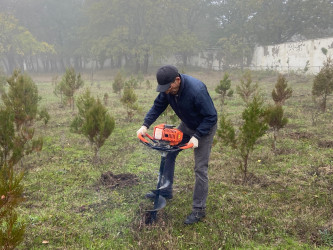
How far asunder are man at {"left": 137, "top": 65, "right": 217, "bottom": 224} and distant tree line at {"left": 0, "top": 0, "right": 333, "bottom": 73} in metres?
27.3

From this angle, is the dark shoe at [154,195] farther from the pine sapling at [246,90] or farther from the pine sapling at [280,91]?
the pine sapling at [246,90]

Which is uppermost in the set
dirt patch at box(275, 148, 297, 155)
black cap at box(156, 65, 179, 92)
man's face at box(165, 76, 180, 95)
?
black cap at box(156, 65, 179, 92)

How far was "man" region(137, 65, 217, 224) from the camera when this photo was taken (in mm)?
2859

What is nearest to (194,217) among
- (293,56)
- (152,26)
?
(293,56)

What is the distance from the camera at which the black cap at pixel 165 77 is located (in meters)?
2.79

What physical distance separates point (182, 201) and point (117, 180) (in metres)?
1.23

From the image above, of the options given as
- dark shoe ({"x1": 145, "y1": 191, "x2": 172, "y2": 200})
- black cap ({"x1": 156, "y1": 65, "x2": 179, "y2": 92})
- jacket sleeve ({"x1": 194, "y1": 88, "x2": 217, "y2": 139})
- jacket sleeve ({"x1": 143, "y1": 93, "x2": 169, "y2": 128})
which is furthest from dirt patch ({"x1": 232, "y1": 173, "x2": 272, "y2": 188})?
black cap ({"x1": 156, "y1": 65, "x2": 179, "y2": 92})

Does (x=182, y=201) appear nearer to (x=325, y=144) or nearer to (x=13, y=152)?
(x=13, y=152)

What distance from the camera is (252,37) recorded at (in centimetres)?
3203

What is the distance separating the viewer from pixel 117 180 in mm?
4473

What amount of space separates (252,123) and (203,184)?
140 cm

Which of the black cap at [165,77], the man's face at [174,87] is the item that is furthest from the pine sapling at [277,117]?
the black cap at [165,77]

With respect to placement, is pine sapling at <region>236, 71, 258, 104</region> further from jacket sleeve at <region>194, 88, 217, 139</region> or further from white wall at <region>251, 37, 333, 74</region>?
white wall at <region>251, 37, 333, 74</region>

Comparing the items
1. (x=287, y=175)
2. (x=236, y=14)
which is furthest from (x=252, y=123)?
(x=236, y=14)
